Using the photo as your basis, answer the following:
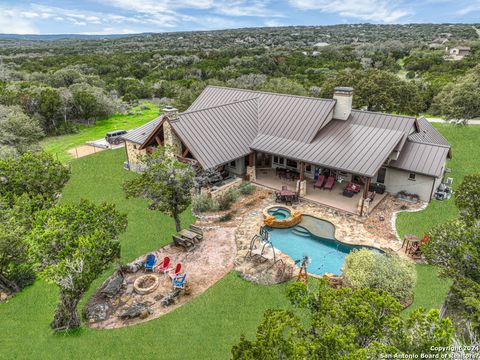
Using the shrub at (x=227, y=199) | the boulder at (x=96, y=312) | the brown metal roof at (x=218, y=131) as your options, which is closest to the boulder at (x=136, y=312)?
the boulder at (x=96, y=312)

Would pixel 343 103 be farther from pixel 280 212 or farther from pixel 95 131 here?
pixel 95 131

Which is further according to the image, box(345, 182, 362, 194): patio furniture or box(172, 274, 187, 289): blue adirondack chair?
box(345, 182, 362, 194): patio furniture

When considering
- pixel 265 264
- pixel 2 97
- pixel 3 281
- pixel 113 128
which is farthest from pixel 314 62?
pixel 3 281

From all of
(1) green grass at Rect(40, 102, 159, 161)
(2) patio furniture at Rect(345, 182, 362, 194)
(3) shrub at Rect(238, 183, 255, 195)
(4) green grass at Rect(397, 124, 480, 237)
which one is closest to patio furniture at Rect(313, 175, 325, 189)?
(2) patio furniture at Rect(345, 182, 362, 194)

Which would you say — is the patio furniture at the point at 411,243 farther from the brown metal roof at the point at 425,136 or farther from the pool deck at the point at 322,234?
the brown metal roof at the point at 425,136

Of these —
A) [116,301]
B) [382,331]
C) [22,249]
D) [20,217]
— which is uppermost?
[382,331]

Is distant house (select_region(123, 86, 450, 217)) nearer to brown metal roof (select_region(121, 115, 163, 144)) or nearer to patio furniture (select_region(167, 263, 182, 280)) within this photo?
brown metal roof (select_region(121, 115, 163, 144))

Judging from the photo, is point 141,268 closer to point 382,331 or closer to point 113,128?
point 382,331
